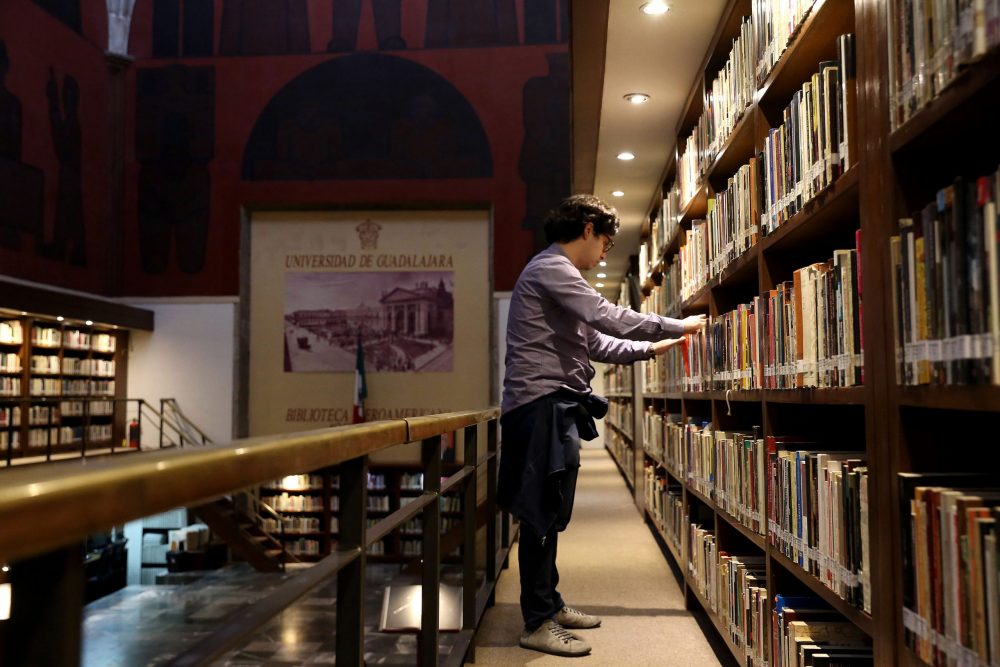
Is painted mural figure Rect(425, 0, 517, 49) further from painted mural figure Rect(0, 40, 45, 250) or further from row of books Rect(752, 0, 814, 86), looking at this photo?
row of books Rect(752, 0, 814, 86)

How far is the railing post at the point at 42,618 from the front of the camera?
47 cm

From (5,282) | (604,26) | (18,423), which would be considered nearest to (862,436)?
(604,26)

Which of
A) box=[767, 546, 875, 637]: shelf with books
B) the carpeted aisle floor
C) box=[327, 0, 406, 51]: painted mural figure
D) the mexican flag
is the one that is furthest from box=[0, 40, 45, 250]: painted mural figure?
box=[767, 546, 875, 637]: shelf with books

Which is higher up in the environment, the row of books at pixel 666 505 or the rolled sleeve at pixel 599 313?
the rolled sleeve at pixel 599 313

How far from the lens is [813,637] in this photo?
1930 millimetres

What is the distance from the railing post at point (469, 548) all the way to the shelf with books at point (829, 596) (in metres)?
0.96

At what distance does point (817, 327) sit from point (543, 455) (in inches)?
45.0

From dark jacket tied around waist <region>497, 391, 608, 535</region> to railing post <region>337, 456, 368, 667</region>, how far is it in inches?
59.1

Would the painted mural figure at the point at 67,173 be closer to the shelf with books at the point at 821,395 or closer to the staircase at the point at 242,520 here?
the staircase at the point at 242,520

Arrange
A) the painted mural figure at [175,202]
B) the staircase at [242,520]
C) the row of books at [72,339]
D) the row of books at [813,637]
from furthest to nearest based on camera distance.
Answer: the painted mural figure at [175,202]
the row of books at [72,339]
the staircase at [242,520]
the row of books at [813,637]

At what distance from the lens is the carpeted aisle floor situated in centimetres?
284

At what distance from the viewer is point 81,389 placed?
11.5 metres

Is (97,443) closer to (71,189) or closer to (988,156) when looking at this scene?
(71,189)

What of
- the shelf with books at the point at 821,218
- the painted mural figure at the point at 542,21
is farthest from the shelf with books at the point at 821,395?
the painted mural figure at the point at 542,21
